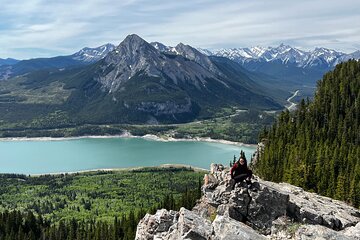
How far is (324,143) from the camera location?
93.0 meters

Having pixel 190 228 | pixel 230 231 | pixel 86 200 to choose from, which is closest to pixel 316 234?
pixel 230 231

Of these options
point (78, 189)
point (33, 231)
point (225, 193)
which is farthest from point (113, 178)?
point (225, 193)

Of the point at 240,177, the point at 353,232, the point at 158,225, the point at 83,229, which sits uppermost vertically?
the point at 240,177

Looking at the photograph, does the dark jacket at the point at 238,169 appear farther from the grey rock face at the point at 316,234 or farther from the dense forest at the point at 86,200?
the dense forest at the point at 86,200

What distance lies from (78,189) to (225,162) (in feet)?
242

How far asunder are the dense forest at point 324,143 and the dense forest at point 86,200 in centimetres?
1933

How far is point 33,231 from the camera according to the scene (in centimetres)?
9481

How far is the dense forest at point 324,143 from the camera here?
7462cm

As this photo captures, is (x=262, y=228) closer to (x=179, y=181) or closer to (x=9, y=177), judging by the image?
(x=179, y=181)

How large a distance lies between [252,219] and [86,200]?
120217mm

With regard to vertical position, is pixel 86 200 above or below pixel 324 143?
below

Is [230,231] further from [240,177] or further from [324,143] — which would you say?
[324,143]

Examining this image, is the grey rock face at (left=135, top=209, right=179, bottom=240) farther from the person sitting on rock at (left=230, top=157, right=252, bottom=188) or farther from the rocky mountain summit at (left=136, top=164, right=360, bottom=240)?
the person sitting on rock at (left=230, top=157, right=252, bottom=188)

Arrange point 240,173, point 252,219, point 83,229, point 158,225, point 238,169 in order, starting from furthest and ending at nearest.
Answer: point 83,229, point 158,225, point 240,173, point 238,169, point 252,219
